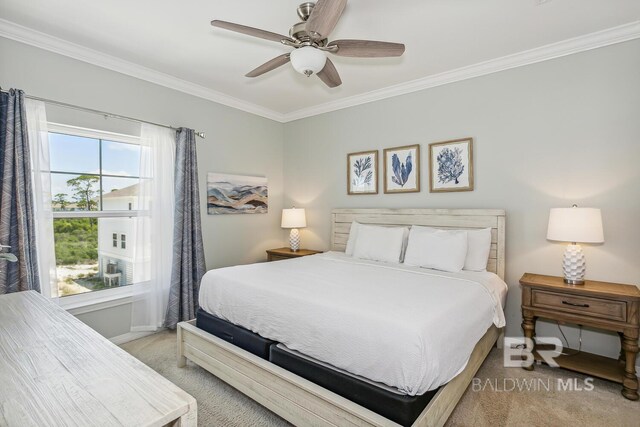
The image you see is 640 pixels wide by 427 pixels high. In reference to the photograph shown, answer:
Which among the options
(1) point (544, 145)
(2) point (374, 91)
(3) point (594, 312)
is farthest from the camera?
(2) point (374, 91)

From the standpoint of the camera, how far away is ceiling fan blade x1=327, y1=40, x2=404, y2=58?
1.96 m

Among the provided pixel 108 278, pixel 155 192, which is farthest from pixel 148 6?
pixel 108 278

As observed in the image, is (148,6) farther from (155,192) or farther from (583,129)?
(583,129)

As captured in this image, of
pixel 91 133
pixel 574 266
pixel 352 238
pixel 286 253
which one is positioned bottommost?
pixel 286 253

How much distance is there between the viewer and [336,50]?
2035 mm

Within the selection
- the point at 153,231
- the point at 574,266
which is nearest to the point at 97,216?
the point at 153,231

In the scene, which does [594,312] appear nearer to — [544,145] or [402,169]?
[544,145]

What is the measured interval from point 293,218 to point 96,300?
228cm

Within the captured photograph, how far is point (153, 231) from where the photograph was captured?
3.21 metres

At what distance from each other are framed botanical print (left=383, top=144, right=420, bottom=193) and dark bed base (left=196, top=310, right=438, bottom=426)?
2.34 metres

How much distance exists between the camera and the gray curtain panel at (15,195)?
231cm

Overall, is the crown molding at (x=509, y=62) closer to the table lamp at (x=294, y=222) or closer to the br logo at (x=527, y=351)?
the table lamp at (x=294, y=222)

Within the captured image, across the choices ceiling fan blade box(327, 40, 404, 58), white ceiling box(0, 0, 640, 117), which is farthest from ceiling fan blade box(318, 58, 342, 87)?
white ceiling box(0, 0, 640, 117)

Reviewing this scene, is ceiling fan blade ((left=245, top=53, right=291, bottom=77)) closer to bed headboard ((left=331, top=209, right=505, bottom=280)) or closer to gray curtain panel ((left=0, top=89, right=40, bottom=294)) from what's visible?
gray curtain panel ((left=0, top=89, right=40, bottom=294))
